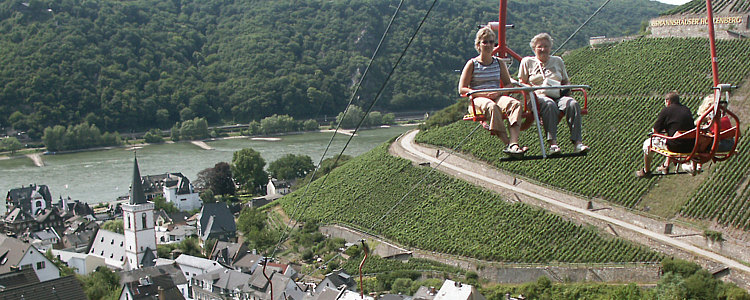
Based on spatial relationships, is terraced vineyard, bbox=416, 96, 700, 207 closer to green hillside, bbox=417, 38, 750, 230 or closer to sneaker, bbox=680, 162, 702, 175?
green hillside, bbox=417, 38, 750, 230

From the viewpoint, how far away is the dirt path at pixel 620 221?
24344mm

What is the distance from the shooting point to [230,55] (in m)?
113

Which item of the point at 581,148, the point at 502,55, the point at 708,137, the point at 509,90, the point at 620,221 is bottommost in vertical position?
the point at 620,221

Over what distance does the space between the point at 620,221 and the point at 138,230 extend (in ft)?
76.6

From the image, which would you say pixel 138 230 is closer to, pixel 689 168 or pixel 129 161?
pixel 689 168

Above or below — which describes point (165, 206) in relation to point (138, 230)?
below

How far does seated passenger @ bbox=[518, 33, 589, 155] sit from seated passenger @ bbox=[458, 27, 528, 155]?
237 mm

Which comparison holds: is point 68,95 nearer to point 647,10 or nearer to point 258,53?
point 258,53

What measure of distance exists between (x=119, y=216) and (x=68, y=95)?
4661 centimetres

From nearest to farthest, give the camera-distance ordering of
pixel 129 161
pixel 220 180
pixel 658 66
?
pixel 658 66 → pixel 220 180 → pixel 129 161

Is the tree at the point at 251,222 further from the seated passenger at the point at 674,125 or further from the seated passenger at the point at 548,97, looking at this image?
the seated passenger at the point at 674,125

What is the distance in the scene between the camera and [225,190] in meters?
56.7

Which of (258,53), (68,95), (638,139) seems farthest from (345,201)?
(258,53)

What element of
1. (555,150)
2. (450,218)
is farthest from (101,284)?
(555,150)
